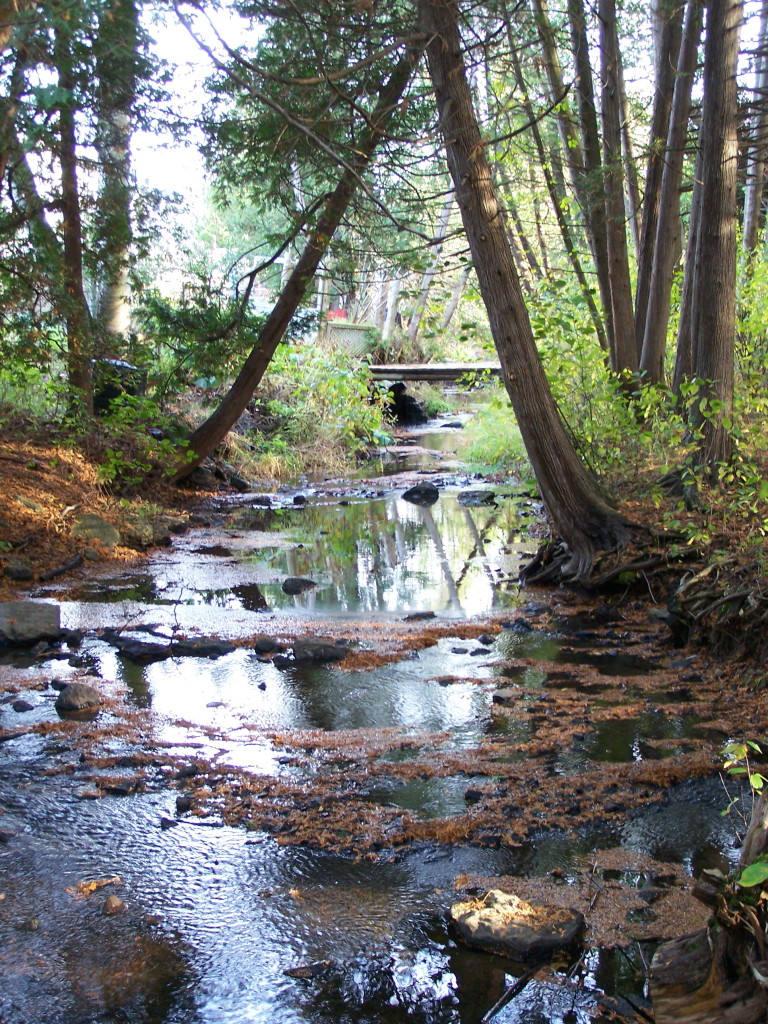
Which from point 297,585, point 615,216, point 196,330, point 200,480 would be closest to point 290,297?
point 196,330

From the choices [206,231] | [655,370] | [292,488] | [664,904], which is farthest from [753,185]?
[206,231]

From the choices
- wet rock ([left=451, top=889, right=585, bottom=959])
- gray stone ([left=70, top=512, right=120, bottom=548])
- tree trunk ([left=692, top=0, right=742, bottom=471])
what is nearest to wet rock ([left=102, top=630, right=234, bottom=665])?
gray stone ([left=70, top=512, right=120, bottom=548])

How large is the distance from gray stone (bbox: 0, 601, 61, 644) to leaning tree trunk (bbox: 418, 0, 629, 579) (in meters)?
4.30

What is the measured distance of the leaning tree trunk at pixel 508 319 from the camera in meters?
7.61

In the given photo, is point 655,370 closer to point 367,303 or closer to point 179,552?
point 179,552

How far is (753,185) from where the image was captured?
49.8 ft

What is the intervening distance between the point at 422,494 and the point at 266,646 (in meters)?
8.52

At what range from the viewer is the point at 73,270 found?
11352mm

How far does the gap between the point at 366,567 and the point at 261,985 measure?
7.07 m

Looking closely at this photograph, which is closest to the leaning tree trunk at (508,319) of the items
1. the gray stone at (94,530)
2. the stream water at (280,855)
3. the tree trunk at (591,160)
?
the stream water at (280,855)

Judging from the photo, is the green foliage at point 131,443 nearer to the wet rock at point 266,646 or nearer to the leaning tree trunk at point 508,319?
the wet rock at point 266,646

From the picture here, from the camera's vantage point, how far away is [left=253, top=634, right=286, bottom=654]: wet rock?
6.66 metres

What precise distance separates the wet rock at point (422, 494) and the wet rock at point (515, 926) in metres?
11.3

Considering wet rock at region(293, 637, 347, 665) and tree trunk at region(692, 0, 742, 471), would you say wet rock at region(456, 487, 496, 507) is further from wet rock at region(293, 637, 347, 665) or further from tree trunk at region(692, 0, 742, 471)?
wet rock at region(293, 637, 347, 665)
